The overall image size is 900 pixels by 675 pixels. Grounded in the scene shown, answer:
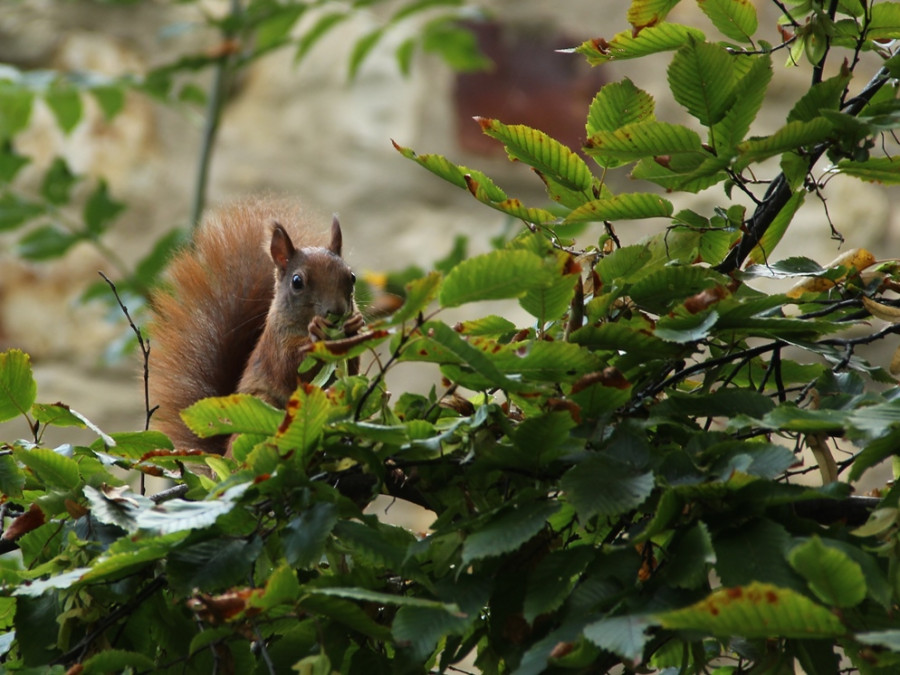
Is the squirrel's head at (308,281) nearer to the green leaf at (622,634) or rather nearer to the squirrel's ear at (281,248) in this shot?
the squirrel's ear at (281,248)

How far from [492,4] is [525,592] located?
5.80ft

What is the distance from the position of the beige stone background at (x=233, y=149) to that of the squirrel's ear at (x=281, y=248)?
723mm

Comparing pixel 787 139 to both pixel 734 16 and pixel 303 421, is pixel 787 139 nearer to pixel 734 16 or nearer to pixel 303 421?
pixel 734 16

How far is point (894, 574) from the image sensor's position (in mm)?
438

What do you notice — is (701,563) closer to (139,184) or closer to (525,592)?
(525,592)

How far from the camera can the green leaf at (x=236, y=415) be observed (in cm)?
53

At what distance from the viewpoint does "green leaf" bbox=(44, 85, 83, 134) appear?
1576 mm

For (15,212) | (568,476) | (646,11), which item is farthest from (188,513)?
(15,212)

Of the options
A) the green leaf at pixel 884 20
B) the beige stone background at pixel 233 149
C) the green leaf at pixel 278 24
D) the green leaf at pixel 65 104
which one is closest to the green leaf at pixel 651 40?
the green leaf at pixel 884 20

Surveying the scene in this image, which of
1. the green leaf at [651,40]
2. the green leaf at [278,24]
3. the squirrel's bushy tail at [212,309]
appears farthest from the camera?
the green leaf at [278,24]

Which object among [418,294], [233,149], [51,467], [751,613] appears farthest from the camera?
[233,149]

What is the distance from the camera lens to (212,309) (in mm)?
1301

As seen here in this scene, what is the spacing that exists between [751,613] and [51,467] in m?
0.39

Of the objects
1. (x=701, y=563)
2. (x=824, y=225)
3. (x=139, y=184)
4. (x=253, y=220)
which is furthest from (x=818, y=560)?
(x=139, y=184)
